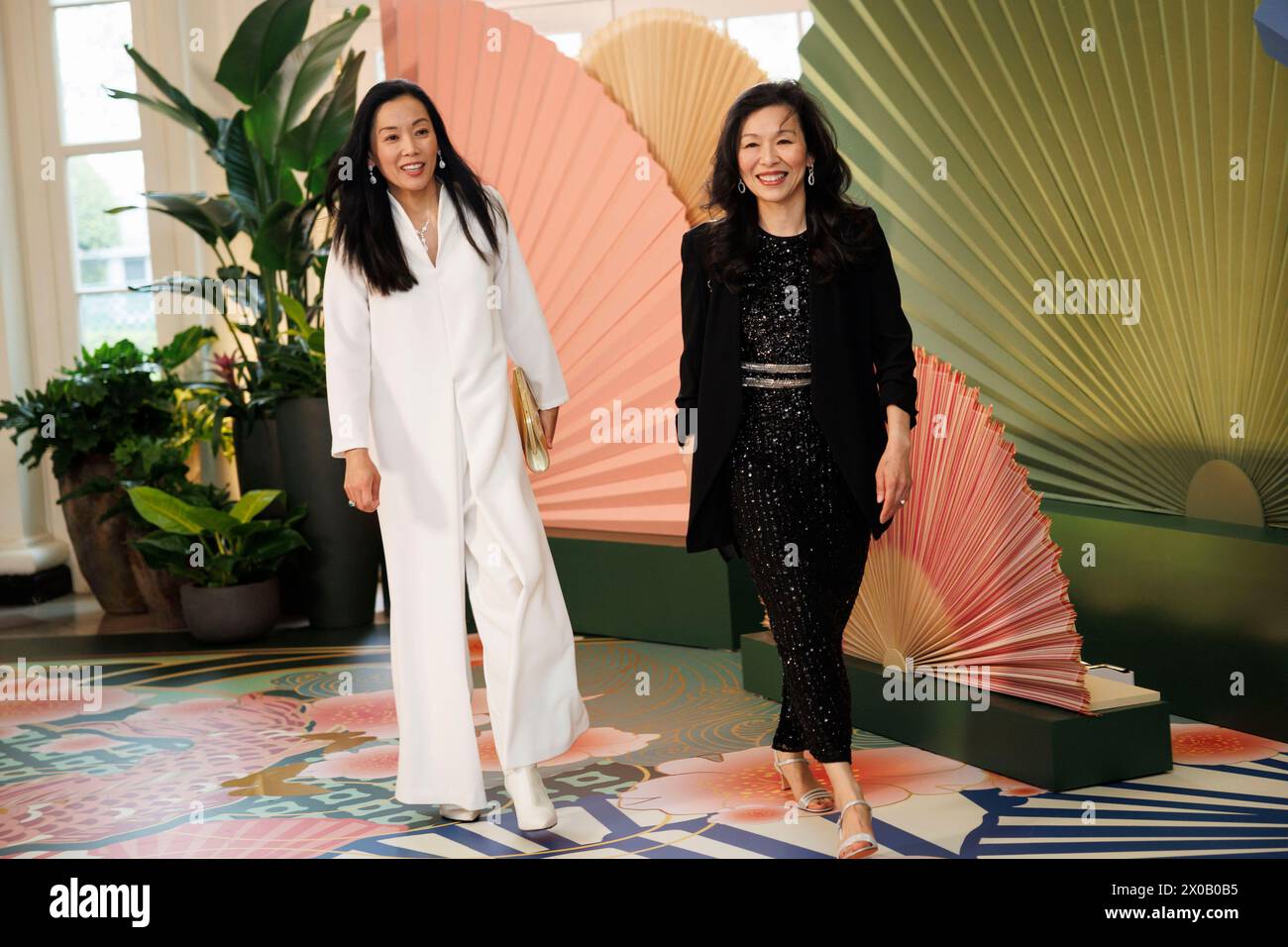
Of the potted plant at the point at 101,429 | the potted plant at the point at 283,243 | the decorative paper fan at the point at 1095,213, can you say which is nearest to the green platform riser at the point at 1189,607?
the decorative paper fan at the point at 1095,213

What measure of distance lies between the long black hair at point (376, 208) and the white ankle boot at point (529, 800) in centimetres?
95

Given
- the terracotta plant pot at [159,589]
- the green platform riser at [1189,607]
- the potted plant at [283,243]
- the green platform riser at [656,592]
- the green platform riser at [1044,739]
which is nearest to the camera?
the green platform riser at [1044,739]

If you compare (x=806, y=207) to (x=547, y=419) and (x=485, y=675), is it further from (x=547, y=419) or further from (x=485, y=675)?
(x=485, y=675)

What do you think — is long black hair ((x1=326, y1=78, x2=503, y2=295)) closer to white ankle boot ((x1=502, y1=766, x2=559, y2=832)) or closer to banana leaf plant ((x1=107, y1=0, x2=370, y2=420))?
white ankle boot ((x1=502, y1=766, x2=559, y2=832))

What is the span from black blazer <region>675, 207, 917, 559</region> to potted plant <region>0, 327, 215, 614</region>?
119 inches

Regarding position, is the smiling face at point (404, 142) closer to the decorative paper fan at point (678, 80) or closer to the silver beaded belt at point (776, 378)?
the silver beaded belt at point (776, 378)

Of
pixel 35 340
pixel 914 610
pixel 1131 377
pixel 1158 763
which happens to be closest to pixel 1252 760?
pixel 1158 763

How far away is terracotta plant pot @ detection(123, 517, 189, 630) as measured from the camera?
5.01 meters

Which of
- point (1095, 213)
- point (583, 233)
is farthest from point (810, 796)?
point (583, 233)

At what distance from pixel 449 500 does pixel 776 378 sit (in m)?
0.66

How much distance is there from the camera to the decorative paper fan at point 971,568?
285 centimetres

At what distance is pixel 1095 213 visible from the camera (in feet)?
11.6

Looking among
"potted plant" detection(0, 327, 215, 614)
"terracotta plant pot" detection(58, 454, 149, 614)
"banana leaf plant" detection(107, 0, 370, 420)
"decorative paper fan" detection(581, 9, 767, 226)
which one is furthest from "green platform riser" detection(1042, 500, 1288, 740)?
"terracotta plant pot" detection(58, 454, 149, 614)

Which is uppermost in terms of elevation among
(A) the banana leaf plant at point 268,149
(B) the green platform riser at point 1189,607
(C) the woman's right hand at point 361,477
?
(A) the banana leaf plant at point 268,149
